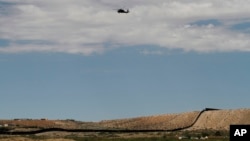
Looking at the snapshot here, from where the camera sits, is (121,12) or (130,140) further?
(130,140)

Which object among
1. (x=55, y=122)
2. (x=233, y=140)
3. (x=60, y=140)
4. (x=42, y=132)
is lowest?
(x=233, y=140)

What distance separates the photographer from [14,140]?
10462 cm

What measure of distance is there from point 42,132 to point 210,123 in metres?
69.5

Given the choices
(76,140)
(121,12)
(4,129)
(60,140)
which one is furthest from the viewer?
(4,129)

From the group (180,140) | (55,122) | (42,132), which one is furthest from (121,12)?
(55,122)

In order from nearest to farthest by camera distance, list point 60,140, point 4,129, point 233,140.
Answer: point 233,140
point 60,140
point 4,129

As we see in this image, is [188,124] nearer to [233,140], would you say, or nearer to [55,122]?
[55,122]

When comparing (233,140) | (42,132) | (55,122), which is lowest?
(233,140)

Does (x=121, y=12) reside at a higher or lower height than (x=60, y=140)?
higher

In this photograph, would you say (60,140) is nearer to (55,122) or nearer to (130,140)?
(130,140)

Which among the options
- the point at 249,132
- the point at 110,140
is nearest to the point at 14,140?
the point at 110,140

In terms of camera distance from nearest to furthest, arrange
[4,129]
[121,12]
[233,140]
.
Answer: [233,140]
[121,12]
[4,129]

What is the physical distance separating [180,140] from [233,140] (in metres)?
80.4

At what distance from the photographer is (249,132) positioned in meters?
32.2
